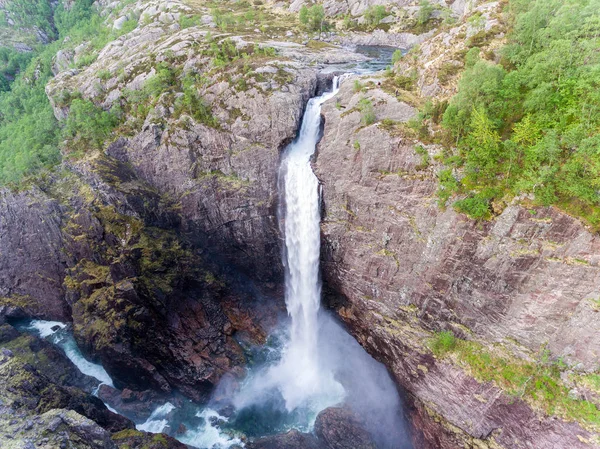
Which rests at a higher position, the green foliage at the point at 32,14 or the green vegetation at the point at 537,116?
the green foliage at the point at 32,14

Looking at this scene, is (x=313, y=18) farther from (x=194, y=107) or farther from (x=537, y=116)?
(x=537, y=116)

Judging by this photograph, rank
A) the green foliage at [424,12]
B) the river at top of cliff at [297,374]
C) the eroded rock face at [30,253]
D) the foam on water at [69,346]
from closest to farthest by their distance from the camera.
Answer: the river at top of cliff at [297,374] < the eroded rock face at [30,253] < the foam on water at [69,346] < the green foliage at [424,12]

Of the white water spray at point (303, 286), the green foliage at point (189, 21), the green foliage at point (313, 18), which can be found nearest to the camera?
the white water spray at point (303, 286)

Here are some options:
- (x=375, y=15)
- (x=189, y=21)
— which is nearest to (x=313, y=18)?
(x=375, y=15)

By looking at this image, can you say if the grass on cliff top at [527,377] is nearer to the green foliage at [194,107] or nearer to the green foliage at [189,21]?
the green foliage at [194,107]

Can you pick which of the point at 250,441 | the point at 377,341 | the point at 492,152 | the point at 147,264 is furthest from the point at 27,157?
the point at 492,152

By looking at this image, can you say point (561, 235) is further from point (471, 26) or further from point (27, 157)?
point (27, 157)

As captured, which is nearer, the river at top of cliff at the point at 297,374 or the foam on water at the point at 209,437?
the foam on water at the point at 209,437

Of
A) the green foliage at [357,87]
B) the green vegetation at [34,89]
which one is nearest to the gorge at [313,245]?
the green foliage at [357,87]
